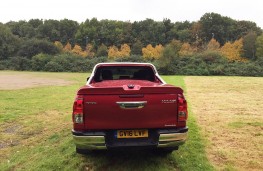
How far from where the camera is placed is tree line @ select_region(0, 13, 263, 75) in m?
70.3

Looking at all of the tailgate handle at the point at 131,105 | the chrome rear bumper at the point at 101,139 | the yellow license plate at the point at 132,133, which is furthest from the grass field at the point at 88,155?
the tailgate handle at the point at 131,105

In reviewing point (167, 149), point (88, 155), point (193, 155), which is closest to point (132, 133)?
point (167, 149)

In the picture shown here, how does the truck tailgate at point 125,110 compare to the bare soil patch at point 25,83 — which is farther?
the bare soil patch at point 25,83

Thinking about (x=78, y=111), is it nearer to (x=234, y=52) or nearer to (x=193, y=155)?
(x=193, y=155)

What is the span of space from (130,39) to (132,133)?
92314 mm

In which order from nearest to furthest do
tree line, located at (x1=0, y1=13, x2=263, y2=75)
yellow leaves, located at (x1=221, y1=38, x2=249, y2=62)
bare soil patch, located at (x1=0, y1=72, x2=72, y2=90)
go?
bare soil patch, located at (x1=0, y1=72, x2=72, y2=90), yellow leaves, located at (x1=221, y1=38, x2=249, y2=62), tree line, located at (x1=0, y1=13, x2=263, y2=75)

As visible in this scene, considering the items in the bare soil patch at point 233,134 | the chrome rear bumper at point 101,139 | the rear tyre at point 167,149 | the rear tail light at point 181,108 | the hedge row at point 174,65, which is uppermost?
the rear tail light at point 181,108

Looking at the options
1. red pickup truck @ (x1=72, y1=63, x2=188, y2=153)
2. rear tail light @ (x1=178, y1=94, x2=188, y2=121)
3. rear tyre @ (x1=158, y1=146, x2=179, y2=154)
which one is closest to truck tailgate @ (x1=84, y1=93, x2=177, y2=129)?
red pickup truck @ (x1=72, y1=63, x2=188, y2=153)

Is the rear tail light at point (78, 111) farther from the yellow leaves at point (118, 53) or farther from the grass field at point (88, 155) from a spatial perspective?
the yellow leaves at point (118, 53)

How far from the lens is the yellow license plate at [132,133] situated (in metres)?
4.66

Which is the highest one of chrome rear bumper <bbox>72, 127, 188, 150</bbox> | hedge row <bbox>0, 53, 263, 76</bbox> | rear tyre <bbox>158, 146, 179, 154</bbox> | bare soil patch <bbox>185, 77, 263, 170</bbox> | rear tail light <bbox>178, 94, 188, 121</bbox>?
rear tail light <bbox>178, 94, 188, 121</bbox>

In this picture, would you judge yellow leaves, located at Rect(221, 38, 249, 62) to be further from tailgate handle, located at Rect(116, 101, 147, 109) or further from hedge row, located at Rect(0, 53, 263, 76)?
tailgate handle, located at Rect(116, 101, 147, 109)

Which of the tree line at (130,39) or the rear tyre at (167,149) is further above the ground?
the tree line at (130,39)

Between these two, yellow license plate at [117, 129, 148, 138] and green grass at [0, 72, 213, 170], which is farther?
green grass at [0, 72, 213, 170]
